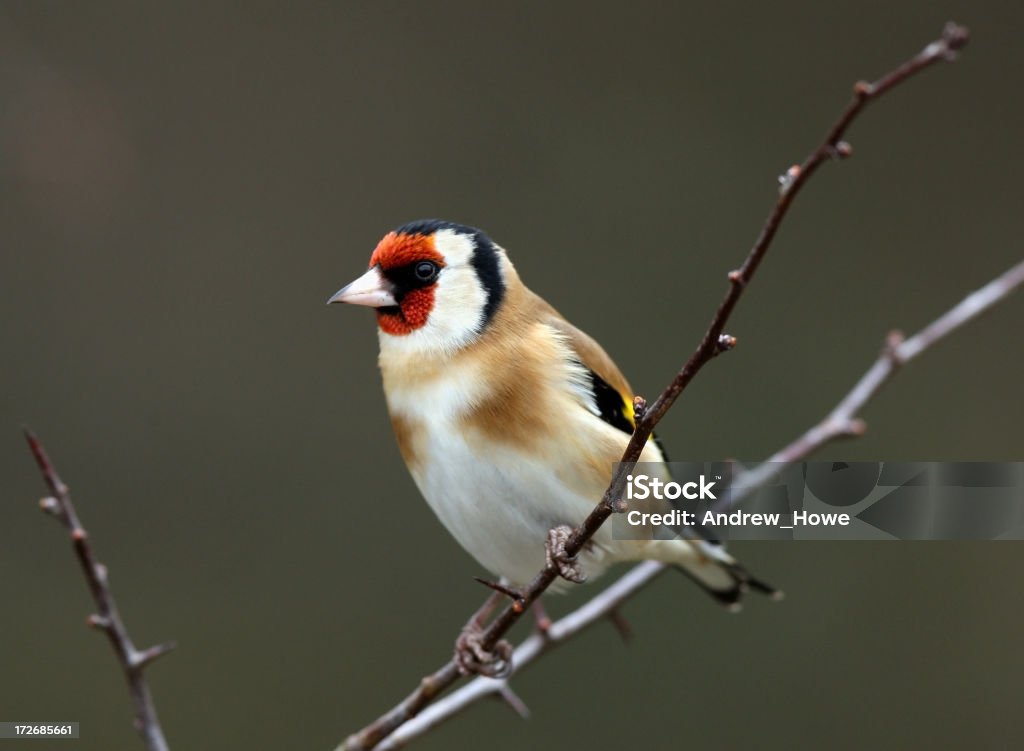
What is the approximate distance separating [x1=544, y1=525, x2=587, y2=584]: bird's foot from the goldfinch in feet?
0.75

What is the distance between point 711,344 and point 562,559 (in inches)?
16.6

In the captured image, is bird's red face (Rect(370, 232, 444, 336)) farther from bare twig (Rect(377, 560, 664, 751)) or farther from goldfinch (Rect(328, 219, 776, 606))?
bare twig (Rect(377, 560, 664, 751))

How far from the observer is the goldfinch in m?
1.97

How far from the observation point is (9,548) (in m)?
4.03

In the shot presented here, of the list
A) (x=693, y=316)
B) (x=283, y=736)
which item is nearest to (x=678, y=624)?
(x=693, y=316)

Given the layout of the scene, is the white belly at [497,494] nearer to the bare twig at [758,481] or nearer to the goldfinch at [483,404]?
the goldfinch at [483,404]

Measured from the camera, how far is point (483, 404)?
196 centimetres

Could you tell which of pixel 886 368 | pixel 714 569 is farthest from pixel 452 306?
pixel 714 569

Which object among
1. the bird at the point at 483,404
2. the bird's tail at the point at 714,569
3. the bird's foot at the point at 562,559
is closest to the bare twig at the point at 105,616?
the bird's foot at the point at 562,559

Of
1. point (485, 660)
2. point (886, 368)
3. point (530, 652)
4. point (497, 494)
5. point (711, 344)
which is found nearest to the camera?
point (711, 344)

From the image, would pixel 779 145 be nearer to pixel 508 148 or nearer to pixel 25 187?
pixel 508 148

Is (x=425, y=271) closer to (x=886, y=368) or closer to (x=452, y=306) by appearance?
(x=452, y=306)

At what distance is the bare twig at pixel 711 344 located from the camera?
1.03m

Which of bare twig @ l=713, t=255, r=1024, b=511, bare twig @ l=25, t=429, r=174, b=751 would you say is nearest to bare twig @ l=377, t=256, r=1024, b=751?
bare twig @ l=713, t=255, r=1024, b=511
